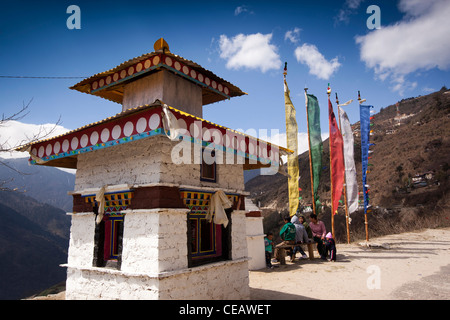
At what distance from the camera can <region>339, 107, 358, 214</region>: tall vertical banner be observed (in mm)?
14000

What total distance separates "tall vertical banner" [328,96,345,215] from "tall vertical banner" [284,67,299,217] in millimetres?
2238

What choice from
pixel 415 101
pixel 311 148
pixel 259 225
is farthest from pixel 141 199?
pixel 415 101

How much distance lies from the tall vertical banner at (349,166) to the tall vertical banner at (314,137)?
60.7 inches

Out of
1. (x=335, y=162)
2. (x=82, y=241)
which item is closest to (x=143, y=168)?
(x=82, y=241)

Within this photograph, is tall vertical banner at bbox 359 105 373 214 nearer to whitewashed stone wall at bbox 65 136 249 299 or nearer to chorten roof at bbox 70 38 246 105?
chorten roof at bbox 70 38 246 105

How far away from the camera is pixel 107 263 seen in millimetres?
6430

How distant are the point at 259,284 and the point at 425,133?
42906mm

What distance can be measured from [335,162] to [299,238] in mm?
4557

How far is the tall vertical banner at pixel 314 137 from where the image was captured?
13883mm

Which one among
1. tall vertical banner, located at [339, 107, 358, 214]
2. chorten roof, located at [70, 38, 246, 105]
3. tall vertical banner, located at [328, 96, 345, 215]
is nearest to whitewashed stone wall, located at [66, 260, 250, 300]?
chorten roof, located at [70, 38, 246, 105]

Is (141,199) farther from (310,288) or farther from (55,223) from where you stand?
(55,223)

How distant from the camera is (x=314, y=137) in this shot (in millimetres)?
14133

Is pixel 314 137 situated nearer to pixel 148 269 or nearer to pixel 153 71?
pixel 153 71

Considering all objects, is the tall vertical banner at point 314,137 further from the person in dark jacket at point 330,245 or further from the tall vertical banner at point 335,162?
the person in dark jacket at point 330,245
